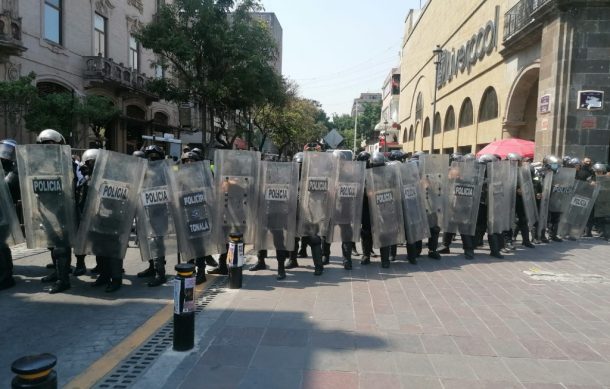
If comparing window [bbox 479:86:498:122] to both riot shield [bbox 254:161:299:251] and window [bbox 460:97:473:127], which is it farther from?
riot shield [bbox 254:161:299:251]

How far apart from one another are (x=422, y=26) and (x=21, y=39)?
114 feet

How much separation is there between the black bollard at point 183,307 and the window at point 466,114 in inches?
922

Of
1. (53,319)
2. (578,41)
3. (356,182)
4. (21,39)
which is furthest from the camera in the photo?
Result: (21,39)

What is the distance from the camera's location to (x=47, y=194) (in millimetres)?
5879

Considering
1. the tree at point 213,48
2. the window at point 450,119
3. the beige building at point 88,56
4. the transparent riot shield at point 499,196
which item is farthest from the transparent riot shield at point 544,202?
the window at point 450,119

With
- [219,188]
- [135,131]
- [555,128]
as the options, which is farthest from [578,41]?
[135,131]

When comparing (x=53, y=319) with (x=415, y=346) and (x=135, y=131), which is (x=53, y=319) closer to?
(x=415, y=346)

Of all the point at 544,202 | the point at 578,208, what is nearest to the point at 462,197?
→ the point at 544,202

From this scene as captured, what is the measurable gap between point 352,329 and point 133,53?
25172 mm

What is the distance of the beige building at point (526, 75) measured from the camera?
524 inches

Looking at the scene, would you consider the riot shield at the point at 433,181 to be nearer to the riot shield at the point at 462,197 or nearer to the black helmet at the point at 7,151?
the riot shield at the point at 462,197

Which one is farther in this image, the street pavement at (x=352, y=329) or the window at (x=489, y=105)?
the window at (x=489, y=105)

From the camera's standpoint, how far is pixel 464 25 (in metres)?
26.5

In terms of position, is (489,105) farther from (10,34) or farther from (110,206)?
(110,206)
